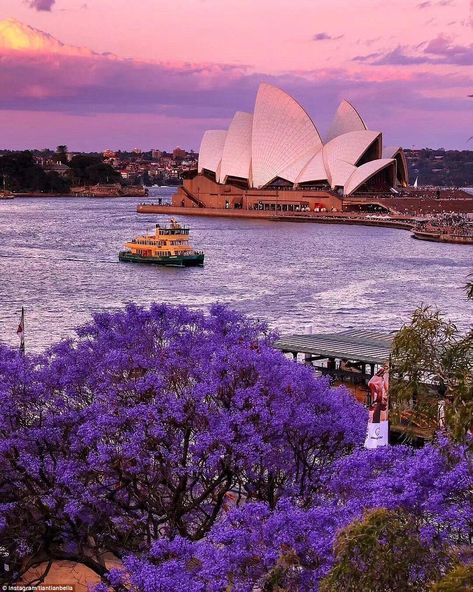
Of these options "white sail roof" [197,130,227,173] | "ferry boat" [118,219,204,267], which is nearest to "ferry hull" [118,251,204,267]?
"ferry boat" [118,219,204,267]

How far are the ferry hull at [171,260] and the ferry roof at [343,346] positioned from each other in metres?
29.4

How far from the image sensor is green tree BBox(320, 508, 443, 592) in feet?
18.5

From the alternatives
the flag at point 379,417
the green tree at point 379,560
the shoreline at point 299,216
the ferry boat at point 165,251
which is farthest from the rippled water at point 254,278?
the green tree at point 379,560

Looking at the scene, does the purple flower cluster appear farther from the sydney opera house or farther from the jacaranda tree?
the sydney opera house

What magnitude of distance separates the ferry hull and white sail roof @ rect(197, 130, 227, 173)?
46.0 m

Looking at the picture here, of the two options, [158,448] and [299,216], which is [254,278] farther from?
[299,216]

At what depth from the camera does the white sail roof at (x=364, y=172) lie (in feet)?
282

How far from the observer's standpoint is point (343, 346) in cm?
1717

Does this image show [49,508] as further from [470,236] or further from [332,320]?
[470,236]

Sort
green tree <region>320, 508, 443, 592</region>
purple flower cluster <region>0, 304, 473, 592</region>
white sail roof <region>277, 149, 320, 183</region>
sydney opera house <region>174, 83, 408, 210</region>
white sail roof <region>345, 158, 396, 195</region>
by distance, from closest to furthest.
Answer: green tree <region>320, 508, 443, 592</region>
purple flower cluster <region>0, 304, 473, 592</region>
sydney opera house <region>174, 83, 408, 210</region>
white sail roof <region>345, 158, 396, 195</region>
white sail roof <region>277, 149, 320, 183</region>

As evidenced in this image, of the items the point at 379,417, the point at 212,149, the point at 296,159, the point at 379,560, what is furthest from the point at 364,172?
the point at 379,560

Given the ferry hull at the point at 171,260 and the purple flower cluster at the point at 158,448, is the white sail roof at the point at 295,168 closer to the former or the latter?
the ferry hull at the point at 171,260

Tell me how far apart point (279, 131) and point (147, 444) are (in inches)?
3062

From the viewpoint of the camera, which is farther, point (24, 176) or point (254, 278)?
point (24, 176)
